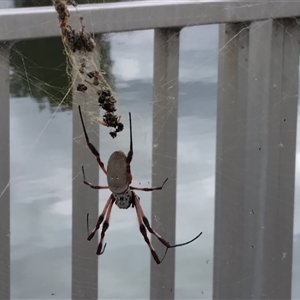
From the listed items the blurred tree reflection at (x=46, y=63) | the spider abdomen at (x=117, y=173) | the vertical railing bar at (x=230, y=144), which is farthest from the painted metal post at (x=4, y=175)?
the vertical railing bar at (x=230, y=144)

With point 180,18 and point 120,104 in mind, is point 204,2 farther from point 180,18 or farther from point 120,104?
point 120,104

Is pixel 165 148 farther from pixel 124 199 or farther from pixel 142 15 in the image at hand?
pixel 142 15

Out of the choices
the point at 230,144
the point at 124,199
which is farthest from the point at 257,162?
the point at 124,199

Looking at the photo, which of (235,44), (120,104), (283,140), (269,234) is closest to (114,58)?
(120,104)

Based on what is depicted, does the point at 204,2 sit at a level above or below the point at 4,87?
above

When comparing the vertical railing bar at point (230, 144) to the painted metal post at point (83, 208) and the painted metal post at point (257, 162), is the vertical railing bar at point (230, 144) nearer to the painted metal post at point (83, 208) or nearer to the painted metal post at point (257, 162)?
the painted metal post at point (257, 162)

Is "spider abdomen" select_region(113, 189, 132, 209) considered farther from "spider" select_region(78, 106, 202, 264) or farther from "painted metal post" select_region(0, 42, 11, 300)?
"painted metal post" select_region(0, 42, 11, 300)
